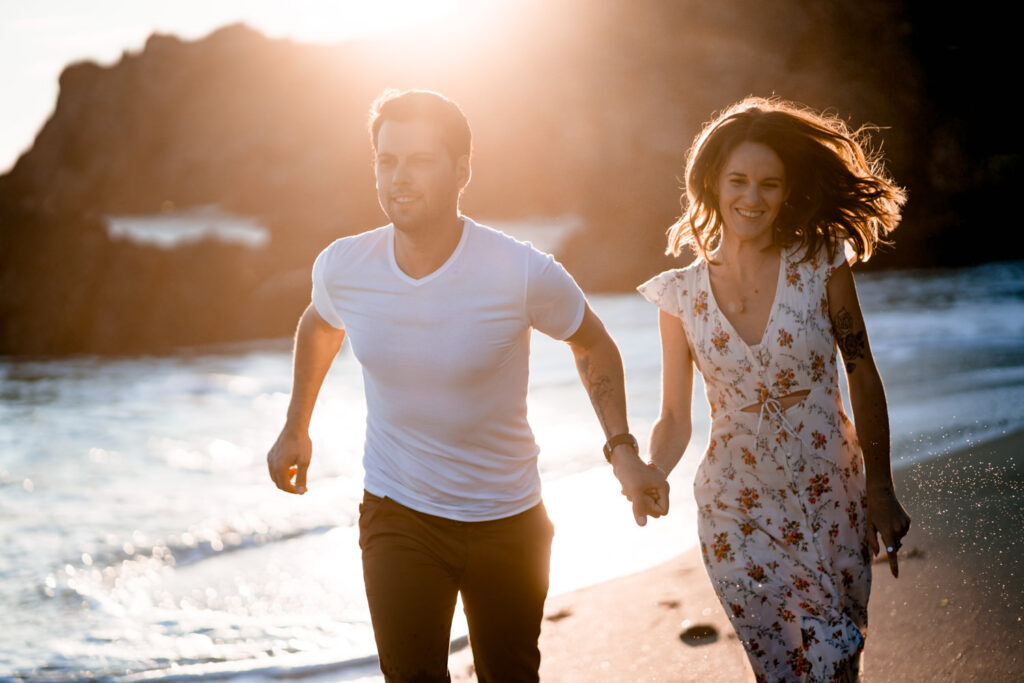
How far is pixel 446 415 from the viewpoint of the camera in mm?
2678

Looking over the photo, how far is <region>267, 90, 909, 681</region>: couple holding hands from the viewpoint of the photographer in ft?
8.48

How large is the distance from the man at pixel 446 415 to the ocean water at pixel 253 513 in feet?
6.45

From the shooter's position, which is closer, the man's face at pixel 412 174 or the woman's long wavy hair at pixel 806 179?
the man's face at pixel 412 174

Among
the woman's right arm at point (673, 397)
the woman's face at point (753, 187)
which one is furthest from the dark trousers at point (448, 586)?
the woman's face at point (753, 187)

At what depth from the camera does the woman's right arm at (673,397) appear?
2846mm

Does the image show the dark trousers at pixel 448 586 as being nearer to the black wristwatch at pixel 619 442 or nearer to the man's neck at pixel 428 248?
the black wristwatch at pixel 619 442

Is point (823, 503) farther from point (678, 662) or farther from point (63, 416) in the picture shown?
point (63, 416)

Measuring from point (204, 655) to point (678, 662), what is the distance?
2.80m

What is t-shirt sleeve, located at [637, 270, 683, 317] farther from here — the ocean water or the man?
the ocean water

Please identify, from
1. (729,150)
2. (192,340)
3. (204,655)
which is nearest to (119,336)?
(192,340)

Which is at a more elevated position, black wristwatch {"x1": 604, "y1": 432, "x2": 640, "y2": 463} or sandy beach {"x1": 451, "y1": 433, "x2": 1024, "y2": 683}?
black wristwatch {"x1": 604, "y1": 432, "x2": 640, "y2": 463}

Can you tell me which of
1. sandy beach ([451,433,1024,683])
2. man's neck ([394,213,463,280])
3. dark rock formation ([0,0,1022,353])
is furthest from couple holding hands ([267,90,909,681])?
dark rock formation ([0,0,1022,353])

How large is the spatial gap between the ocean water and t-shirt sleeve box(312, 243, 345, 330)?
7.06 ft

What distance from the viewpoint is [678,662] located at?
13.2 feet
